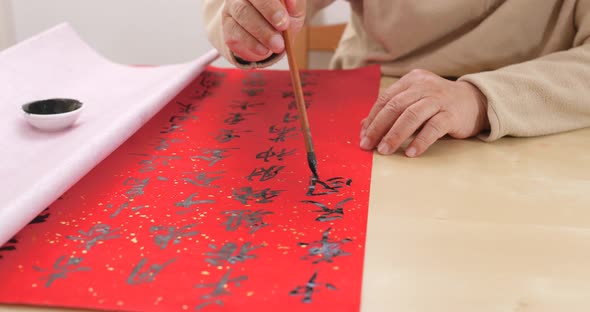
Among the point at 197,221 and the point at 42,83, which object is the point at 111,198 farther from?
the point at 42,83

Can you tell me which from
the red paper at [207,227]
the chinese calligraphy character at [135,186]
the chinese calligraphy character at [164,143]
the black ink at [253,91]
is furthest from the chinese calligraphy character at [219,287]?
the black ink at [253,91]

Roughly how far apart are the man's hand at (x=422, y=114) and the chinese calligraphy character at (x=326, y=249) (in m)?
0.28

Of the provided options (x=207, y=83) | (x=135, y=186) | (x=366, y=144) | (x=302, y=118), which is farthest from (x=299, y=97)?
(x=207, y=83)

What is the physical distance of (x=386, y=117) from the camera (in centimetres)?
91

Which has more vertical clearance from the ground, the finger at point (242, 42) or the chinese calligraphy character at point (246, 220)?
the finger at point (242, 42)

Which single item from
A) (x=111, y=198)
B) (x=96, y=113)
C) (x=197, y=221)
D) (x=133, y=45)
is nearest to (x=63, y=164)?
(x=111, y=198)

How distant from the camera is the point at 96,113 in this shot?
3.32 feet

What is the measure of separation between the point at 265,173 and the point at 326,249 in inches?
8.6

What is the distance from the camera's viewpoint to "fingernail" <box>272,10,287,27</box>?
0.85 metres

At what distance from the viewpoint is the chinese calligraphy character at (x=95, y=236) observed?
637 millimetres

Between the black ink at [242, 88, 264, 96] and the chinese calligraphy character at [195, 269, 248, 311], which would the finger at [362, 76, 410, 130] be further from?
the chinese calligraphy character at [195, 269, 248, 311]

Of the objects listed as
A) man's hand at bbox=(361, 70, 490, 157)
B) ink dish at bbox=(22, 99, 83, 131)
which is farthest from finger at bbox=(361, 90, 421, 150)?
ink dish at bbox=(22, 99, 83, 131)

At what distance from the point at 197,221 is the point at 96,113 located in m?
0.42

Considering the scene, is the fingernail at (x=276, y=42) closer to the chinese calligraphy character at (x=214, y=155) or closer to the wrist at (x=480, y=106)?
the chinese calligraphy character at (x=214, y=155)
